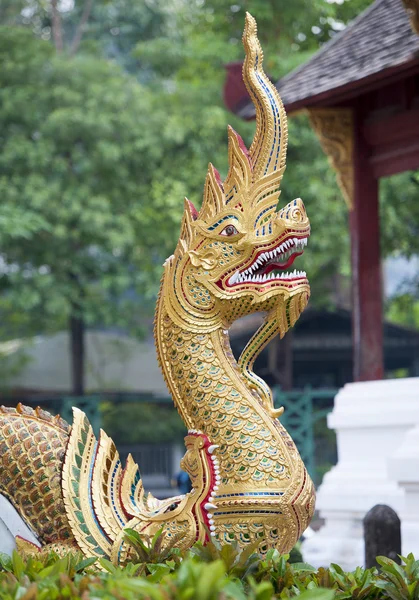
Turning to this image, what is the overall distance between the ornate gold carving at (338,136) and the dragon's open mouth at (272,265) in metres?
4.52

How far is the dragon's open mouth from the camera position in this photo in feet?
11.8

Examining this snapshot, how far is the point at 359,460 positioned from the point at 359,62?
2.96 m

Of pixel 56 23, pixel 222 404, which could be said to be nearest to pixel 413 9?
pixel 222 404

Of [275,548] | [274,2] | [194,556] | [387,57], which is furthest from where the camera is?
[274,2]

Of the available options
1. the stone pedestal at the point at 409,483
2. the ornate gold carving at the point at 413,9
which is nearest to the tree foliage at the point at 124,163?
the ornate gold carving at the point at 413,9

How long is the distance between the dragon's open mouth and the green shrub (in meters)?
0.97

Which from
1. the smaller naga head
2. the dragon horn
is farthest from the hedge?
the dragon horn

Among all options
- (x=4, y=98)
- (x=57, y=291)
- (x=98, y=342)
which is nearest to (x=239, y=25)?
(x=4, y=98)

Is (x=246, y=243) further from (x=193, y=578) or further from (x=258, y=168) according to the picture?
(x=193, y=578)

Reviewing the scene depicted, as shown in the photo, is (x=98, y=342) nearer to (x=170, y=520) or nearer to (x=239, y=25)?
(x=239, y=25)

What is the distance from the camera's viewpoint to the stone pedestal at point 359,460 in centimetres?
679

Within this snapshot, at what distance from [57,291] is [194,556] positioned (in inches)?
429

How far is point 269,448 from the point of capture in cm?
354

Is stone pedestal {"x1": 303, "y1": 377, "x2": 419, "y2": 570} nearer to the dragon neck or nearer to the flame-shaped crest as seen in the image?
the dragon neck
